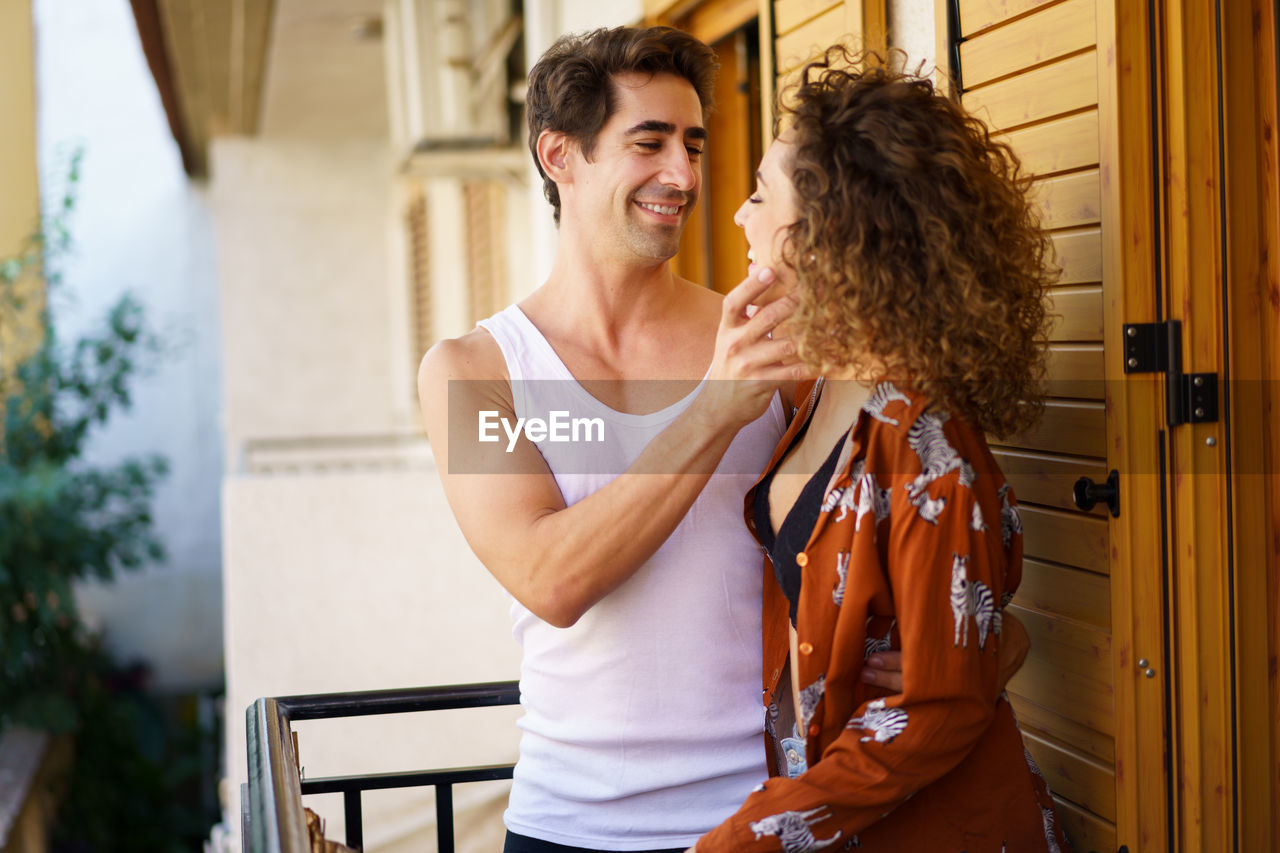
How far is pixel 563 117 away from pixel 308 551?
395 centimetres

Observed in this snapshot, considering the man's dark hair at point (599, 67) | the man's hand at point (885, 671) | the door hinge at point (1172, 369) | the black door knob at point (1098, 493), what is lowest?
the man's hand at point (885, 671)

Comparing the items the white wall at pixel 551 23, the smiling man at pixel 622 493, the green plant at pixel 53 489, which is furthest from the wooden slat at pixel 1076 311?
the green plant at pixel 53 489

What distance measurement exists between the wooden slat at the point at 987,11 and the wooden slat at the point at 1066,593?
0.74 meters

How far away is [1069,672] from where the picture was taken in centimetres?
155

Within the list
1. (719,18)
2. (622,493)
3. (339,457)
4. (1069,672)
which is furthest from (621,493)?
(339,457)

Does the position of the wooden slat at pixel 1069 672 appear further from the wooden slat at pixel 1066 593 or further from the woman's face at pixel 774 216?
the woman's face at pixel 774 216

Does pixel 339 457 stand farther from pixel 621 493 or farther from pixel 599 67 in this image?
pixel 621 493

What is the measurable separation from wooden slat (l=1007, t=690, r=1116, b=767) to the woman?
253 mm

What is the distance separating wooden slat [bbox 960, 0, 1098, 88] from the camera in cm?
144

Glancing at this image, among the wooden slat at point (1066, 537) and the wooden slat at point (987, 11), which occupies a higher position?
the wooden slat at point (987, 11)

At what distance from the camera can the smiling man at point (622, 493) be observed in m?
1.33

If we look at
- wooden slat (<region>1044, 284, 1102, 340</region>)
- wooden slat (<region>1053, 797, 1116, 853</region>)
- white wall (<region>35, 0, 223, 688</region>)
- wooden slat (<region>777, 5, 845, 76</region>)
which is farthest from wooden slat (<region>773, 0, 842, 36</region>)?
white wall (<region>35, 0, 223, 688</region>)

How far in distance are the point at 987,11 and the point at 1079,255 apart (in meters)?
0.39

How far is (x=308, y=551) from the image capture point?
5.20 meters
